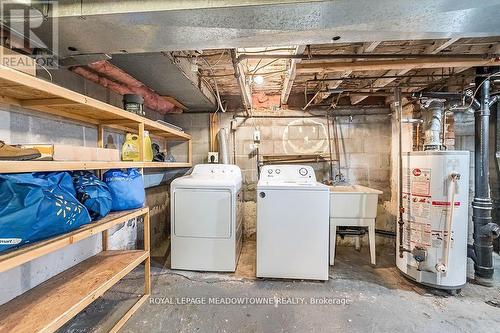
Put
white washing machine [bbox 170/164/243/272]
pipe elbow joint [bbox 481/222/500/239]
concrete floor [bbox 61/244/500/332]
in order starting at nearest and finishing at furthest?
1. concrete floor [bbox 61/244/500/332]
2. pipe elbow joint [bbox 481/222/500/239]
3. white washing machine [bbox 170/164/243/272]

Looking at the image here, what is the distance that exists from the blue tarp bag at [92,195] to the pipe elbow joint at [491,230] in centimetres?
322

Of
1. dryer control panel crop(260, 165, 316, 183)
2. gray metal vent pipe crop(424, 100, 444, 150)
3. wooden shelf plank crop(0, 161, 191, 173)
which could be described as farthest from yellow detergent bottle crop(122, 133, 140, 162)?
gray metal vent pipe crop(424, 100, 444, 150)

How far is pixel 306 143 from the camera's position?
3555 mm

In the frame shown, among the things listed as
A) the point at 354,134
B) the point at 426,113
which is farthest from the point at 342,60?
the point at 354,134

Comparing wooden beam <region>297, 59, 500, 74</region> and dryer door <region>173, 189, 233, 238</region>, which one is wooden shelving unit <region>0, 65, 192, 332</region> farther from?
wooden beam <region>297, 59, 500, 74</region>

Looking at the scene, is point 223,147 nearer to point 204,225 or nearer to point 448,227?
point 204,225

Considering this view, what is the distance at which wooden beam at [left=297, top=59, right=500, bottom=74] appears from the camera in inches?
80.4

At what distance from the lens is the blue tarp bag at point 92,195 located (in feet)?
5.13

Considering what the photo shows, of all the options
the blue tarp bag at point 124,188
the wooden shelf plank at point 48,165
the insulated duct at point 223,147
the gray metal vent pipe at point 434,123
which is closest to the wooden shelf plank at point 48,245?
the blue tarp bag at point 124,188

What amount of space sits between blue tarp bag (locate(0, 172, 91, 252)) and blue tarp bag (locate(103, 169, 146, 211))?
20.4 inches

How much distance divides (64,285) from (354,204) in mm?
2645

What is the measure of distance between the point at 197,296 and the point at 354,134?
9.32 feet

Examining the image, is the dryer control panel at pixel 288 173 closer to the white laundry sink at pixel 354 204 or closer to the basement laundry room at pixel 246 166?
the basement laundry room at pixel 246 166

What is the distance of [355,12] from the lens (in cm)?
113
